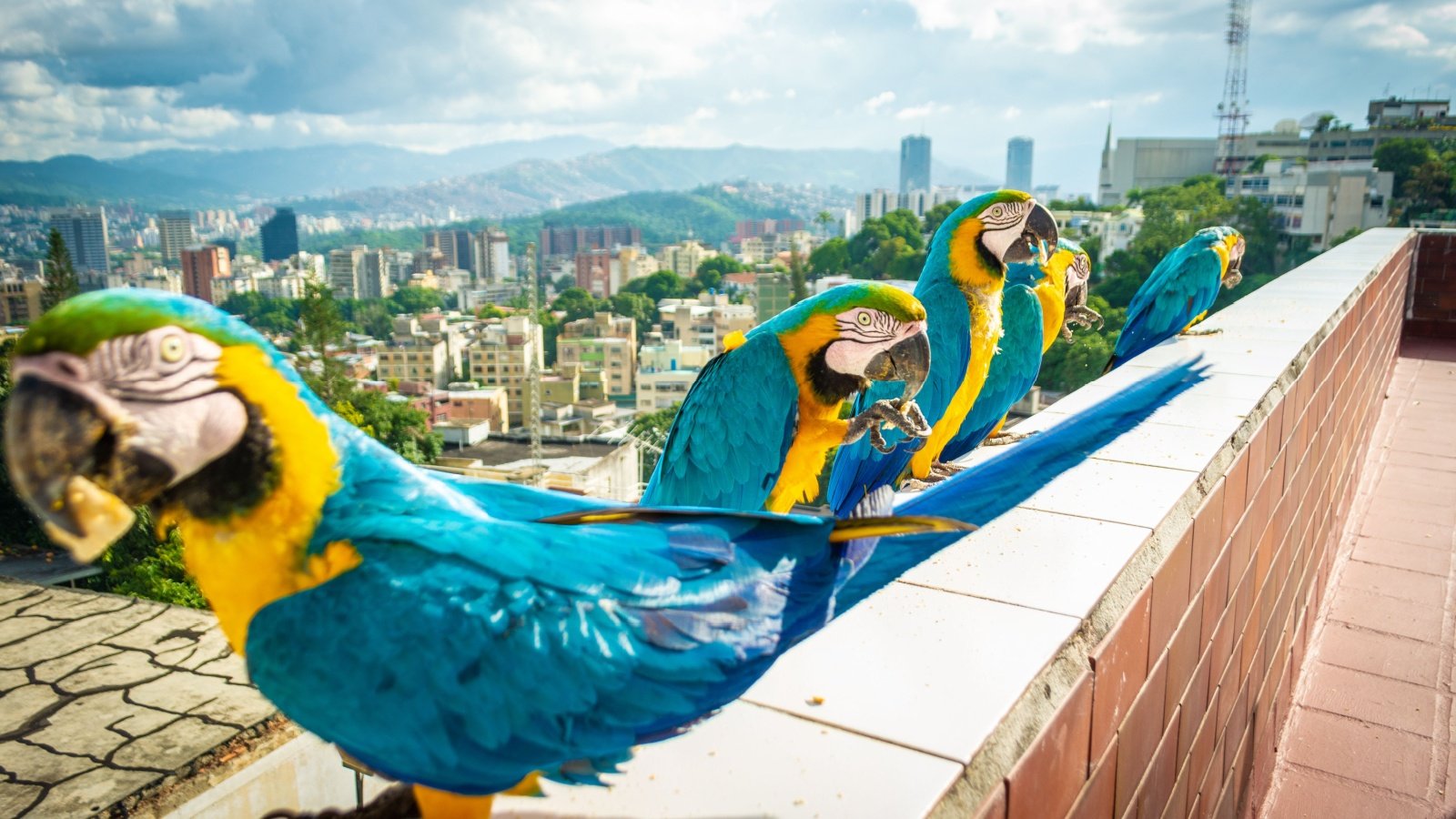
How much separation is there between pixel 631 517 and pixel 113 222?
386 feet

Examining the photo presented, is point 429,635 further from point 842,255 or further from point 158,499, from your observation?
point 842,255

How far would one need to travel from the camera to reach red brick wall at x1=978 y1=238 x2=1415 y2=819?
120 centimetres

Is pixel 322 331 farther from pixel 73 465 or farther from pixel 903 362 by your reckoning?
pixel 73 465

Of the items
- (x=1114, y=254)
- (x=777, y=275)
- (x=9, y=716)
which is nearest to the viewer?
(x=9, y=716)

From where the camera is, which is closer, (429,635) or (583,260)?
(429,635)

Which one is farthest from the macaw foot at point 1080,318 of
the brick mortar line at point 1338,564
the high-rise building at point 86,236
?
the high-rise building at point 86,236

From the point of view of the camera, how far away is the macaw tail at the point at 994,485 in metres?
1.23

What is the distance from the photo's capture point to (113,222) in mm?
98500

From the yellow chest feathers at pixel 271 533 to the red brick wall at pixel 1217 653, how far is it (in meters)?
0.74

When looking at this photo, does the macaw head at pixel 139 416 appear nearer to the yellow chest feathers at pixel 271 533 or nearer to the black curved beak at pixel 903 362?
the yellow chest feathers at pixel 271 533

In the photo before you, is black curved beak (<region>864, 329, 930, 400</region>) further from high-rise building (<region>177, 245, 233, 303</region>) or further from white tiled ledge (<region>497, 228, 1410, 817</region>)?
high-rise building (<region>177, 245, 233, 303</region>)

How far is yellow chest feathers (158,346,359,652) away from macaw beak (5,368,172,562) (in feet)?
0.28

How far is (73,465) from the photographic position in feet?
2.79

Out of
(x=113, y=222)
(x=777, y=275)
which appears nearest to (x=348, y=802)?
(x=777, y=275)
